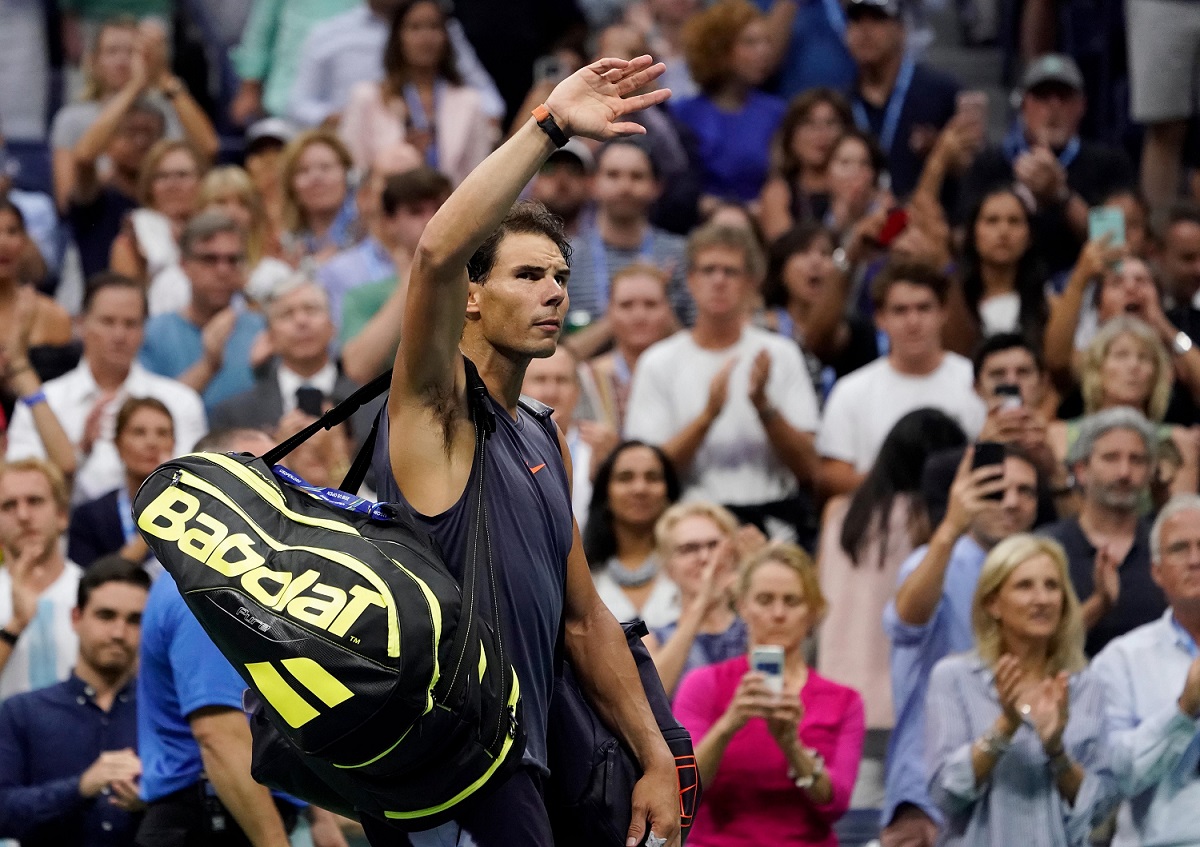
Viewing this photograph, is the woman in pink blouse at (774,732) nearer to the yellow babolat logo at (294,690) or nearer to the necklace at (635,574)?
the necklace at (635,574)

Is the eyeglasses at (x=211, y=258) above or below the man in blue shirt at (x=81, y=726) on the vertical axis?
above

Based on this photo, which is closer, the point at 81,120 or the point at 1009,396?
the point at 1009,396

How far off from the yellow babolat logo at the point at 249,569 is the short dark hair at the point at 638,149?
17.7 feet

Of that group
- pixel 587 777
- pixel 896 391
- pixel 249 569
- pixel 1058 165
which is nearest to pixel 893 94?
pixel 1058 165

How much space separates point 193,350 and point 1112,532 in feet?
12.8

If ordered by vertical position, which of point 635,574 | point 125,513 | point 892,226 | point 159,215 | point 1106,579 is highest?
point 159,215

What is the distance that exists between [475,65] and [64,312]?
2858 mm

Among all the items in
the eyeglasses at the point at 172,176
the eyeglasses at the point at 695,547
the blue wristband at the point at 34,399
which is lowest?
the eyeglasses at the point at 695,547

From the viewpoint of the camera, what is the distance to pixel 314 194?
9492 mm

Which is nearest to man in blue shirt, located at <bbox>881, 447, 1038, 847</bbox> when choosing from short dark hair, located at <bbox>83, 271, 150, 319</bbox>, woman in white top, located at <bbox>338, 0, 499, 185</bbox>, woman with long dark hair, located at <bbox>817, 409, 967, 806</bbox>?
woman with long dark hair, located at <bbox>817, 409, 967, 806</bbox>

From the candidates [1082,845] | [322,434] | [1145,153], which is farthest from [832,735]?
[1145,153]

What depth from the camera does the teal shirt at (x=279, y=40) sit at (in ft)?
Answer: 37.3

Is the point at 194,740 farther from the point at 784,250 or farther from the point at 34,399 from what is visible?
the point at 784,250

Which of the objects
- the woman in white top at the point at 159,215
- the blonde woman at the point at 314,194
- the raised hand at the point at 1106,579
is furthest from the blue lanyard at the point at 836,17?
the raised hand at the point at 1106,579
